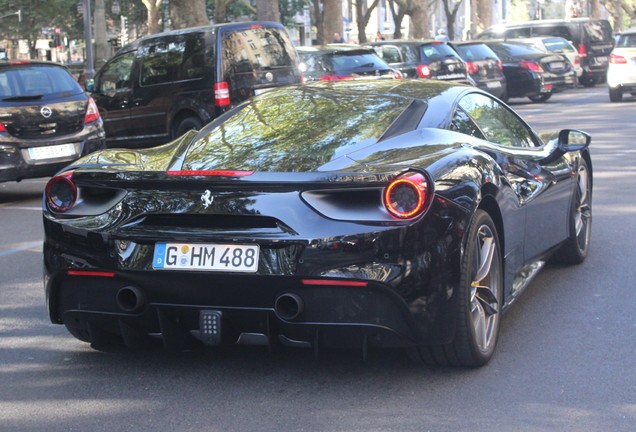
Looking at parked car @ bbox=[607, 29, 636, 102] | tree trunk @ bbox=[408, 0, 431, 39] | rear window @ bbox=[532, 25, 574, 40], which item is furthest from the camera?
tree trunk @ bbox=[408, 0, 431, 39]

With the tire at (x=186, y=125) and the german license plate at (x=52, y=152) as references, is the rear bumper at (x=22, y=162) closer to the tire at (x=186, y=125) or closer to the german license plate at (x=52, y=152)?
the german license plate at (x=52, y=152)

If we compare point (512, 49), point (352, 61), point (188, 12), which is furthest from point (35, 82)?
point (512, 49)

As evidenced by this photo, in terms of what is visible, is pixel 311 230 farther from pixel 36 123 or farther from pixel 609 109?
pixel 609 109

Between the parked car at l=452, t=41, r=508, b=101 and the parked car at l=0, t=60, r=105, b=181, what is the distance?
1386cm

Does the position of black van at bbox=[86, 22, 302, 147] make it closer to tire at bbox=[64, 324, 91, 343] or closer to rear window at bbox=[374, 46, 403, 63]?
rear window at bbox=[374, 46, 403, 63]

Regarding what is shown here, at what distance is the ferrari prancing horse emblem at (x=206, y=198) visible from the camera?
15.7 feet

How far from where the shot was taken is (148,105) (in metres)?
15.7

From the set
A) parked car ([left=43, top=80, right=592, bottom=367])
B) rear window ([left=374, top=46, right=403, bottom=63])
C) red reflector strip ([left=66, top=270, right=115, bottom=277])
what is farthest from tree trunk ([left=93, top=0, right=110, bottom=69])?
red reflector strip ([left=66, top=270, right=115, bottom=277])

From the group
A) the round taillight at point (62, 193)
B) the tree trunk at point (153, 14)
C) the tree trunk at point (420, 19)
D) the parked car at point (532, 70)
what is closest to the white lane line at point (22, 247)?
the round taillight at point (62, 193)

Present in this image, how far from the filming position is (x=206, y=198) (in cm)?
480

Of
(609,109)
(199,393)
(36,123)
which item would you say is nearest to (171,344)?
(199,393)

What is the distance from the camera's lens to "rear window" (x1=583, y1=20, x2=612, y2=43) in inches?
1367

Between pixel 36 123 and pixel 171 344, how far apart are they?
25.1ft

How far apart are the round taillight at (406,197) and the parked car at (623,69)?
71.7 ft
